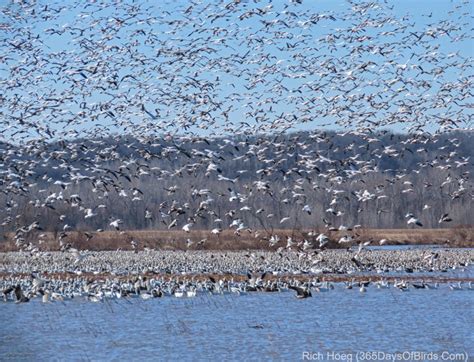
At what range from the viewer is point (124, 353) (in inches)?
857

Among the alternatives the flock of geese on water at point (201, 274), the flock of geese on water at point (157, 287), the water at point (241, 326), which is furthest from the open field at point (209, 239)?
the water at point (241, 326)

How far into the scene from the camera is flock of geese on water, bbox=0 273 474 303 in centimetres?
3077

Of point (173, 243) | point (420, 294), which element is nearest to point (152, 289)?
point (420, 294)

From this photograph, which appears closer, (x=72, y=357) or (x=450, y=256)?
(x=72, y=357)

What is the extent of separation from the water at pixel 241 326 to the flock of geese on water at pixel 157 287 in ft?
1.08

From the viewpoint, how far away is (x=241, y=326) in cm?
2556

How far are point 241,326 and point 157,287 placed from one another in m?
7.66

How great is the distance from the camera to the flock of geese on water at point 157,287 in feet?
101

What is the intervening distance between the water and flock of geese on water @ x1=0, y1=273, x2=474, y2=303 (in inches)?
13.0

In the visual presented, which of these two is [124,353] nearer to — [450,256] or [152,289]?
[152,289]

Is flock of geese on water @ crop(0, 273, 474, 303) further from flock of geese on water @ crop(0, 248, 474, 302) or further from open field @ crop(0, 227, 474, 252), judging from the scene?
open field @ crop(0, 227, 474, 252)

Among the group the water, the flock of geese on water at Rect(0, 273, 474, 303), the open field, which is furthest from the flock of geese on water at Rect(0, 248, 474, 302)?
the open field

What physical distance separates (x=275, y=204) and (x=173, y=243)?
3313 cm

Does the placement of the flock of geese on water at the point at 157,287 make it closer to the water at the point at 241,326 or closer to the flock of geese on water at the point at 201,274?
the flock of geese on water at the point at 201,274
